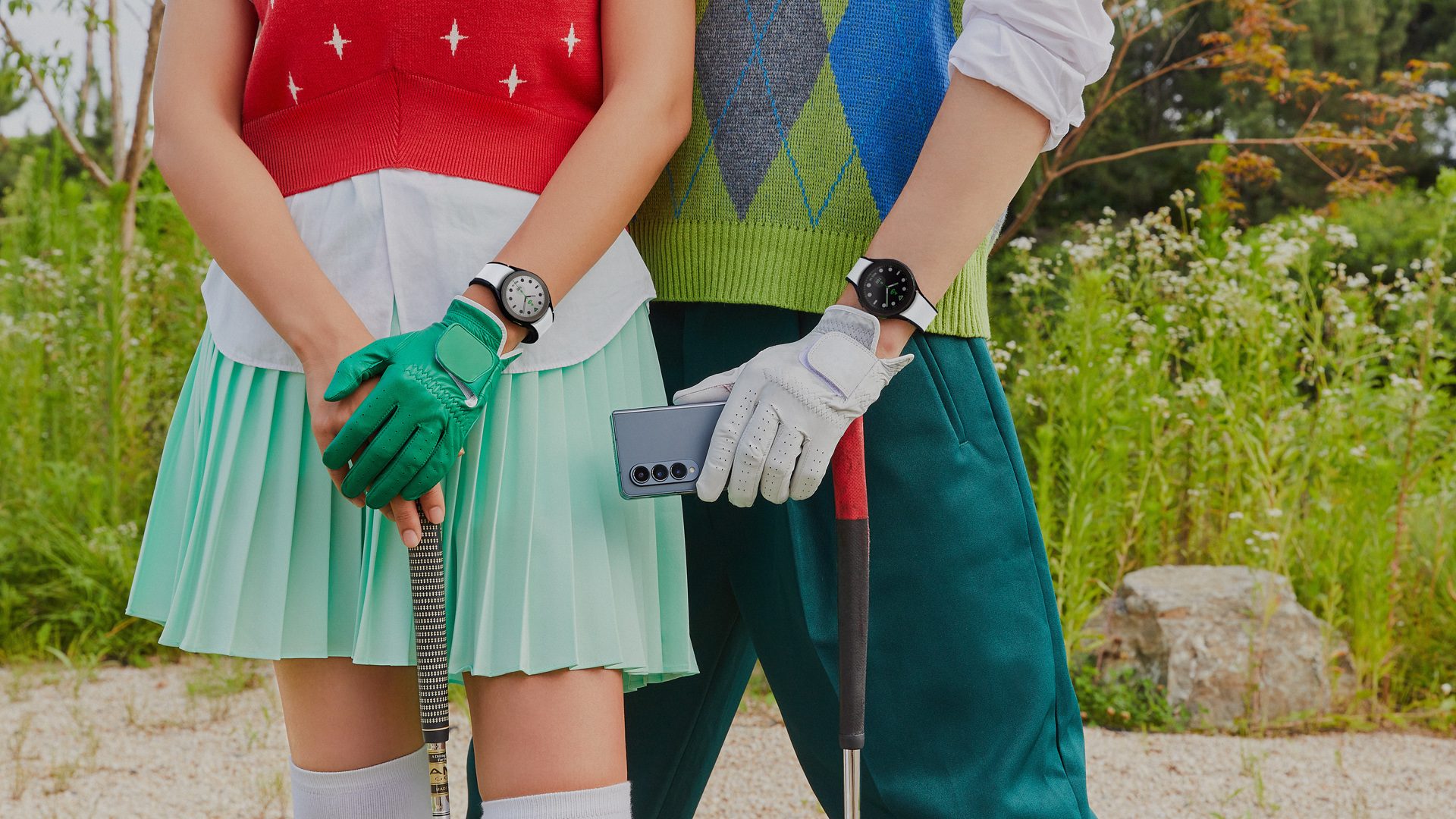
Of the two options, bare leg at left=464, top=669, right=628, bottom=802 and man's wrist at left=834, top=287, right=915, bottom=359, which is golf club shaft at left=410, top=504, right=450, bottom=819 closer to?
bare leg at left=464, top=669, right=628, bottom=802

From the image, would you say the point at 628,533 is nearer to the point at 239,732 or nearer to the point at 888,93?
the point at 888,93

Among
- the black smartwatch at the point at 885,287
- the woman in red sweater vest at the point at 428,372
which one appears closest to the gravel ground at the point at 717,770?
the woman in red sweater vest at the point at 428,372

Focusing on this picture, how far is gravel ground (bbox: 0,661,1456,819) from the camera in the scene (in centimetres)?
264

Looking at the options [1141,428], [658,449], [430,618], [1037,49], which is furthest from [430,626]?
[1141,428]

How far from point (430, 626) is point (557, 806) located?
0.18m

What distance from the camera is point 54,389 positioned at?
3785 millimetres

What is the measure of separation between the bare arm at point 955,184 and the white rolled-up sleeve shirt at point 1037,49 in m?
0.02

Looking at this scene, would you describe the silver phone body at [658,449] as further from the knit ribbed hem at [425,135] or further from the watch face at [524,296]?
the knit ribbed hem at [425,135]

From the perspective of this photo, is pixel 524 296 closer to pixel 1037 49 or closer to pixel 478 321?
pixel 478 321

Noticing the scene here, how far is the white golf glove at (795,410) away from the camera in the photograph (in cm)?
98

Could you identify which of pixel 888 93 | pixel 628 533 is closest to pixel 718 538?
pixel 628 533

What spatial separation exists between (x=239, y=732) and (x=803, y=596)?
2.46 meters

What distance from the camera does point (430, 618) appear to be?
94 cm

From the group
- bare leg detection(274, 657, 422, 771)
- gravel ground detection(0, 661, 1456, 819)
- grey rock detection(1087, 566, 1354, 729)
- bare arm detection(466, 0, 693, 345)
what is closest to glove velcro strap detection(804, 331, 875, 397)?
bare arm detection(466, 0, 693, 345)
